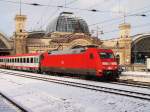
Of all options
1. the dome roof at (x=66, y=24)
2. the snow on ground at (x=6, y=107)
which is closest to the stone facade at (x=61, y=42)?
the dome roof at (x=66, y=24)

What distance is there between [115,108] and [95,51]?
17.5m

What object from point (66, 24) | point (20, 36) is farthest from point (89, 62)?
point (66, 24)

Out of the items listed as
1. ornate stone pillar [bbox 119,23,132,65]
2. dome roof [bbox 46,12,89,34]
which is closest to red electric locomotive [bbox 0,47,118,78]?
ornate stone pillar [bbox 119,23,132,65]

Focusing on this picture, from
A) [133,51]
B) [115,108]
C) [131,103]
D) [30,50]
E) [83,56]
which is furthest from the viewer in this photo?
[133,51]

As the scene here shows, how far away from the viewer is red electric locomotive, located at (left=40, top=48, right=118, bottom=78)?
3191 cm

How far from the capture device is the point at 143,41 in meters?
137

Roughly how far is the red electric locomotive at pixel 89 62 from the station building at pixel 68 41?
70191 mm

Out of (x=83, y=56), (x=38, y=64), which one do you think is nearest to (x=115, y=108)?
(x=83, y=56)

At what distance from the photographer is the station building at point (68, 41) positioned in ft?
394

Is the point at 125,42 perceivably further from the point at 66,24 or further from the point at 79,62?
the point at 79,62

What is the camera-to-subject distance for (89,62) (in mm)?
33094

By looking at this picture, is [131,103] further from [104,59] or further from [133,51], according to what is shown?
[133,51]

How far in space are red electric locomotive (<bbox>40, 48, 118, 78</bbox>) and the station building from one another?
7019 centimetres

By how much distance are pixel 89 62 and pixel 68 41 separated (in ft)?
295
